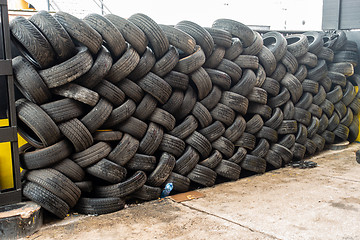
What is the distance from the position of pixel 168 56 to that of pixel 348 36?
332 cm

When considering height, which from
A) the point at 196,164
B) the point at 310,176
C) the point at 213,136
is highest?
the point at 213,136

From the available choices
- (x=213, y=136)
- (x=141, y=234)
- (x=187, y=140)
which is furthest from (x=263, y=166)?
(x=141, y=234)

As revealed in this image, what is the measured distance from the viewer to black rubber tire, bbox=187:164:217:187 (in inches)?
132

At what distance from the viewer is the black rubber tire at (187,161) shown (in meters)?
3.25

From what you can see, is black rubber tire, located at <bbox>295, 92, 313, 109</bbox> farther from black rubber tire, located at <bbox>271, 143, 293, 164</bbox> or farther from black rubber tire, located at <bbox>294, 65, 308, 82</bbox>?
black rubber tire, located at <bbox>271, 143, 293, 164</bbox>

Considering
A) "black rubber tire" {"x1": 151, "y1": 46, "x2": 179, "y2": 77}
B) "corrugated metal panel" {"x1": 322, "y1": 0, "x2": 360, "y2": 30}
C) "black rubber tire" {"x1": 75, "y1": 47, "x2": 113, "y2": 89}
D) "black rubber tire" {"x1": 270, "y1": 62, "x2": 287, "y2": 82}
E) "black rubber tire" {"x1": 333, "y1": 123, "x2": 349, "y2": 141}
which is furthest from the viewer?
"corrugated metal panel" {"x1": 322, "y1": 0, "x2": 360, "y2": 30}

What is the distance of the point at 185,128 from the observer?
327 centimetres

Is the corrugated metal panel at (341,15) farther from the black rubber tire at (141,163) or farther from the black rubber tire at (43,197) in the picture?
the black rubber tire at (43,197)

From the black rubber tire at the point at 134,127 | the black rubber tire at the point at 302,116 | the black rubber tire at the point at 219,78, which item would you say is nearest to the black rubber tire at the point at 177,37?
Result: the black rubber tire at the point at 219,78

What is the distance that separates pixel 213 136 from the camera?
11.4 feet

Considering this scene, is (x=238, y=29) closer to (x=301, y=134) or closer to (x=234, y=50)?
(x=234, y=50)

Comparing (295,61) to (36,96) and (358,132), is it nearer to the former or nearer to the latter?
(358,132)

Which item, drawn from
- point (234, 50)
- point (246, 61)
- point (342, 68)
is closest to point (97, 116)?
point (234, 50)

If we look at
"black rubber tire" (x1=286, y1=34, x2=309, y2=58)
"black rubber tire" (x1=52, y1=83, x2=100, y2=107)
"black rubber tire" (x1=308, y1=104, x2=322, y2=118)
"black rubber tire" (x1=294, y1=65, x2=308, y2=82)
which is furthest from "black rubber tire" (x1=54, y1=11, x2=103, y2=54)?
"black rubber tire" (x1=308, y1=104, x2=322, y2=118)
